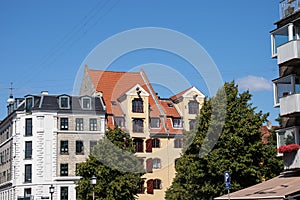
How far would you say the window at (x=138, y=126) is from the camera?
69.4 metres

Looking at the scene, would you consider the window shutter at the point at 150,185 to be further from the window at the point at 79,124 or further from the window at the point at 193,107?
the window at the point at 193,107

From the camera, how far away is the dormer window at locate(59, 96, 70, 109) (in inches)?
2755

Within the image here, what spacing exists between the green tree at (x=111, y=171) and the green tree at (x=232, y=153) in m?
6.95

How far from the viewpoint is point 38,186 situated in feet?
220

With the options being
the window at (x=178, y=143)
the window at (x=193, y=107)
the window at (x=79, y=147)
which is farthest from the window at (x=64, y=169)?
the window at (x=193, y=107)

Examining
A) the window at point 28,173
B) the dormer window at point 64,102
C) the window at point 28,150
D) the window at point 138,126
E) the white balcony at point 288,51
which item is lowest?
the window at point 28,173

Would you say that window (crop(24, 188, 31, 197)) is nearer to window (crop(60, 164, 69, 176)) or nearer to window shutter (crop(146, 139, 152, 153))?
window (crop(60, 164, 69, 176))

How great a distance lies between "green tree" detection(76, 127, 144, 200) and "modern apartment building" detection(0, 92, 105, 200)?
60.8 ft

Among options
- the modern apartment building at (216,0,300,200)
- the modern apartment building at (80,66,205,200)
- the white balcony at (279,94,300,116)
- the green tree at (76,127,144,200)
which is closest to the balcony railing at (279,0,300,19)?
the modern apartment building at (216,0,300,200)

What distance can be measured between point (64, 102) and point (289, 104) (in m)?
42.5

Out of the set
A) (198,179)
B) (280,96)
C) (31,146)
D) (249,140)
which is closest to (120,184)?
(198,179)

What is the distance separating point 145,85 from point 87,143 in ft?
36.8

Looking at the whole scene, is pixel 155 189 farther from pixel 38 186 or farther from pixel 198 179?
pixel 198 179

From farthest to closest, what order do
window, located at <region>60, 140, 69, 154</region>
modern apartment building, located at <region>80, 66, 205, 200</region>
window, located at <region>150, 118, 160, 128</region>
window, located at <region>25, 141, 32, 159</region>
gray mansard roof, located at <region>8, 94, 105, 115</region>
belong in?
window, located at <region>150, 118, 160, 128</region> < gray mansard roof, located at <region>8, 94, 105, 115</region> < window, located at <region>25, 141, 32, 159</region> < modern apartment building, located at <region>80, 66, 205, 200</region> < window, located at <region>60, 140, 69, 154</region>
